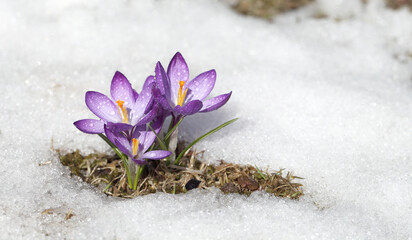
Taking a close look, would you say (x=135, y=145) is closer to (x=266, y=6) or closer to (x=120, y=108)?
(x=120, y=108)

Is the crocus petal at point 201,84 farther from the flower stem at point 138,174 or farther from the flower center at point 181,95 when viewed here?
the flower stem at point 138,174

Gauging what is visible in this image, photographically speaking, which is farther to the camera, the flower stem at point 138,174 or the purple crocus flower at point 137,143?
the flower stem at point 138,174

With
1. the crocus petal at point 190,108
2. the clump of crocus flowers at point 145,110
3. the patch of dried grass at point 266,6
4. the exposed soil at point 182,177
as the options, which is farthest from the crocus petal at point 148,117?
the patch of dried grass at point 266,6

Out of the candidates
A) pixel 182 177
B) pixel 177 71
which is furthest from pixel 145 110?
pixel 182 177

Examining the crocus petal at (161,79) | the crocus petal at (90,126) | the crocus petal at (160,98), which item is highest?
the crocus petal at (161,79)

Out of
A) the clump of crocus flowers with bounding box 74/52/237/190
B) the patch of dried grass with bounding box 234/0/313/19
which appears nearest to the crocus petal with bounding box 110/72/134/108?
the clump of crocus flowers with bounding box 74/52/237/190

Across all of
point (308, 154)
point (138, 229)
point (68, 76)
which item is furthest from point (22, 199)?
point (308, 154)

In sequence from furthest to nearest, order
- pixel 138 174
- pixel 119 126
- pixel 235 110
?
pixel 235 110
pixel 138 174
pixel 119 126
